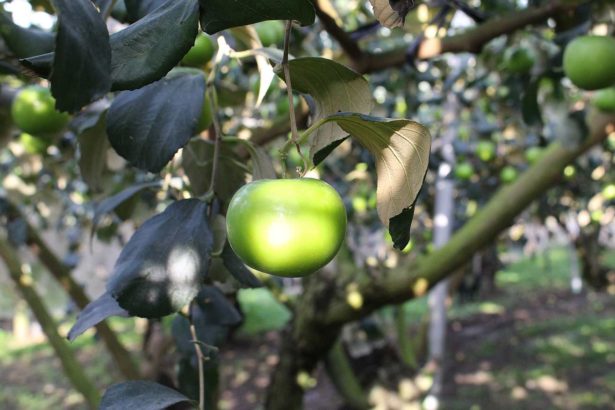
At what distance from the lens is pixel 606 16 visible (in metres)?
1.40

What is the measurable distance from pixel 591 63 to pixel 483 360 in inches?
166

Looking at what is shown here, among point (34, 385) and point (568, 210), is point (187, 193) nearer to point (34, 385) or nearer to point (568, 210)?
point (568, 210)

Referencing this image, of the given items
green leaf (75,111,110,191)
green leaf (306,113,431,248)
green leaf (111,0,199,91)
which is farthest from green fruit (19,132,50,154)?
green leaf (306,113,431,248)

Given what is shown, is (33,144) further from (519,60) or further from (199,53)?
(519,60)

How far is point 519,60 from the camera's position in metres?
1.60

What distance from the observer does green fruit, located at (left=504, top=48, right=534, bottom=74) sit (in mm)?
1593

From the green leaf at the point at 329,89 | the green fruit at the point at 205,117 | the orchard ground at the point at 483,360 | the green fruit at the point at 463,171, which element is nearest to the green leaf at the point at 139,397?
the green leaf at the point at 329,89

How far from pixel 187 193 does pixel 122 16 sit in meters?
0.29

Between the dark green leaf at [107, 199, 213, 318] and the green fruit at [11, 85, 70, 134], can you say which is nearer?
the dark green leaf at [107, 199, 213, 318]

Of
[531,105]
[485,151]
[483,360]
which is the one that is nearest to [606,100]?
[531,105]

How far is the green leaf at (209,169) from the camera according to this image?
85 cm

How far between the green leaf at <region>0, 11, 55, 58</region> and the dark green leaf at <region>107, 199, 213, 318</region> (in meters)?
0.27

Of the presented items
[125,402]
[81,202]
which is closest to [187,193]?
[125,402]

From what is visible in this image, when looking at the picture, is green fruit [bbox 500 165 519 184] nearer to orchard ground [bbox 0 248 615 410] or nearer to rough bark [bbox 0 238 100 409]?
orchard ground [bbox 0 248 615 410]
